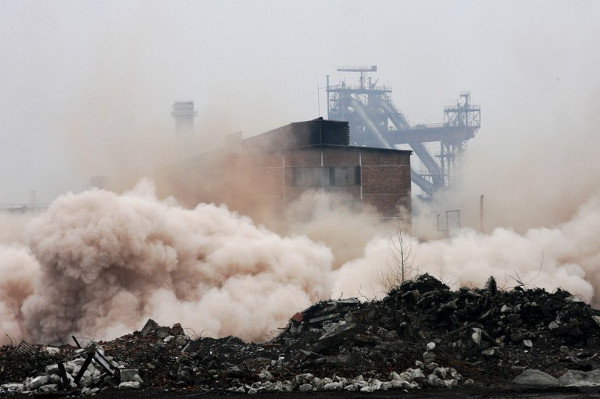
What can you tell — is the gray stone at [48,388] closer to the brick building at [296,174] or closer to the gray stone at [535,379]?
the gray stone at [535,379]

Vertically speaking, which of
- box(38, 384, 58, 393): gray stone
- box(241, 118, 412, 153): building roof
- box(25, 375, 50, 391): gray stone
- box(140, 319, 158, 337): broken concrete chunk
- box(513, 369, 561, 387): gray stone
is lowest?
box(513, 369, 561, 387): gray stone

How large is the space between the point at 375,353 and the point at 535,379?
3.64m

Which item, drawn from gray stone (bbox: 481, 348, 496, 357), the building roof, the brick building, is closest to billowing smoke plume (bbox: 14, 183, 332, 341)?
gray stone (bbox: 481, 348, 496, 357)

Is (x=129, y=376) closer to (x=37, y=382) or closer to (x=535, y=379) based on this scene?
(x=37, y=382)

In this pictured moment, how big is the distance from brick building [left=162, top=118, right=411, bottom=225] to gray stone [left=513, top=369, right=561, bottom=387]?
28.2m

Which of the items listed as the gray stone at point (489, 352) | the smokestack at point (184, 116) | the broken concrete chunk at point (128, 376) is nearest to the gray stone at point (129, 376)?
the broken concrete chunk at point (128, 376)

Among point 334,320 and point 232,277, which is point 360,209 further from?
point 334,320

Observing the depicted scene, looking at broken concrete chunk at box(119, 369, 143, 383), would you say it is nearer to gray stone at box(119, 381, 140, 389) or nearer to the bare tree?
gray stone at box(119, 381, 140, 389)

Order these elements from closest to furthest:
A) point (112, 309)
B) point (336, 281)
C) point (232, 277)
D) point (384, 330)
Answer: point (384, 330), point (112, 309), point (232, 277), point (336, 281)

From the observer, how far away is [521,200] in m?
50.3

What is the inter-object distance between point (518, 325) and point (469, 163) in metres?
60.1

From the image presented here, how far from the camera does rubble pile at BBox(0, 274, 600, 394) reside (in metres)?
16.9

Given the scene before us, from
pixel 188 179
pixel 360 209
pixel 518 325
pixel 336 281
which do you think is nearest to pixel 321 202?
pixel 360 209

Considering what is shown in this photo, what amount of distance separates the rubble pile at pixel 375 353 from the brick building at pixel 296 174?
2199 centimetres
